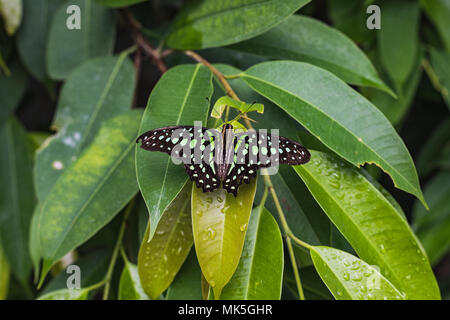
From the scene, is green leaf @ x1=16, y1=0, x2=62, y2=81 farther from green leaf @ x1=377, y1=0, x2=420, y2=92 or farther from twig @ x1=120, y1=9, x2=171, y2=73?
green leaf @ x1=377, y1=0, x2=420, y2=92

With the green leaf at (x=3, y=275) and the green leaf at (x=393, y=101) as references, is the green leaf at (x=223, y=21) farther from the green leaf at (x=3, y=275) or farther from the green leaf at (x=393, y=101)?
the green leaf at (x=3, y=275)

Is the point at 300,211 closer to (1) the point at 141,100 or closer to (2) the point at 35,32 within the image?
(2) the point at 35,32

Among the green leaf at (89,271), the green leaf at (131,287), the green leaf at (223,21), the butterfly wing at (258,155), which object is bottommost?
the green leaf at (89,271)

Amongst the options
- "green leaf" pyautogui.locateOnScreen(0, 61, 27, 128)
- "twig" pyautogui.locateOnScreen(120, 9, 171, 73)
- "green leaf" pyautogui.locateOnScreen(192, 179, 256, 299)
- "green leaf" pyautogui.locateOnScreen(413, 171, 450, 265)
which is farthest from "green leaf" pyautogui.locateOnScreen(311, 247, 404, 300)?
"green leaf" pyautogui.locateOnScreen(0, 61, 27, 128)

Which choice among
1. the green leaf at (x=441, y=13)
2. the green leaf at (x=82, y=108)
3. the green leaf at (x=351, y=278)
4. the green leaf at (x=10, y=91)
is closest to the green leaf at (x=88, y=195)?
the green leaf at (x=82, y=108)

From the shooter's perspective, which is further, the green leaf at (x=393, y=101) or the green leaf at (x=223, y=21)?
the green leaf at (x=393, y=101)
